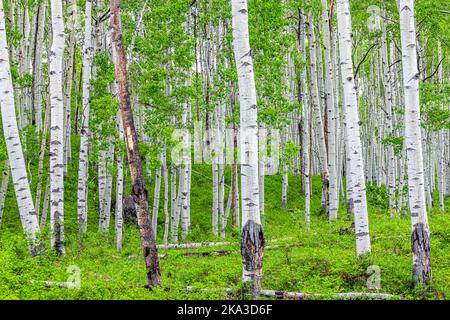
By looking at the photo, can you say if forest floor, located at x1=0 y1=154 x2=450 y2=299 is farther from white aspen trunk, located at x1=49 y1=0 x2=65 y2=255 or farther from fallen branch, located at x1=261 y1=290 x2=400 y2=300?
white aspen trunk, located at x1=49 y1=0 x2=65 y2=255

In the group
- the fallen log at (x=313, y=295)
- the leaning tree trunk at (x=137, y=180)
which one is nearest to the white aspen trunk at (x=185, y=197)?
the leaning tree trunk at (x=137, y=180)

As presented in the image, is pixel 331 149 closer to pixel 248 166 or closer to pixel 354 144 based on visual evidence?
pixel 354 144

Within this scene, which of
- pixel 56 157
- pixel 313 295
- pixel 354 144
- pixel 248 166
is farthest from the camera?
pixel 56 157

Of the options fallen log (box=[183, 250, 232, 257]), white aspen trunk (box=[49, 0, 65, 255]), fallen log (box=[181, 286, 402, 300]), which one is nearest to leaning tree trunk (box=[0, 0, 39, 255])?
white aspen trunk (box=[49, 0, 65, 255])

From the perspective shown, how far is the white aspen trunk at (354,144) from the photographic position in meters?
8.42

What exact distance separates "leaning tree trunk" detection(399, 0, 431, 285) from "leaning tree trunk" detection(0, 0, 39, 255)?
7.59 meters

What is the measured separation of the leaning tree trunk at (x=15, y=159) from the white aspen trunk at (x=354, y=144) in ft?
22.1

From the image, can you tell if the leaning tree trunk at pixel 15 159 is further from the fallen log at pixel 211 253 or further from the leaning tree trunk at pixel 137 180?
the fallen log at pixel 211 253

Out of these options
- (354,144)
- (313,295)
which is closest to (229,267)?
(313,295)

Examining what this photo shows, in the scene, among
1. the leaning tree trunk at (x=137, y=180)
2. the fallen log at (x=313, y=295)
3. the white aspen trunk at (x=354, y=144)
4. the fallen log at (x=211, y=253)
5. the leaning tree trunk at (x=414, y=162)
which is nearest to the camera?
the fallen log at (x=313, y=295)

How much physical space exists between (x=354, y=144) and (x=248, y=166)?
2.71 meters

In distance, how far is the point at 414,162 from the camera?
7.66 metres

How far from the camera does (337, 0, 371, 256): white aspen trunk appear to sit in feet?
27.6
